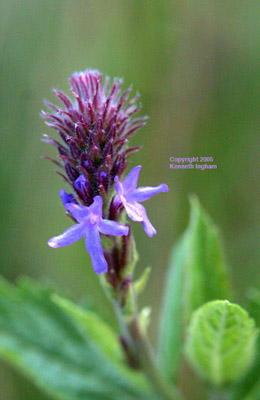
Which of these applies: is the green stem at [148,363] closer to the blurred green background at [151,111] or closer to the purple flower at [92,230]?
the purple flower at [92,230]

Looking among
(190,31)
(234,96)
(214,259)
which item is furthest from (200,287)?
(190,31)

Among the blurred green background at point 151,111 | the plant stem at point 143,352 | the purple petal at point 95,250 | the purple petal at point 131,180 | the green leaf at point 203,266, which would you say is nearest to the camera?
the purple petal at point 95,250

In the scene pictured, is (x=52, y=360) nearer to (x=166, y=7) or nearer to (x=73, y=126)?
(x=73, y=126)

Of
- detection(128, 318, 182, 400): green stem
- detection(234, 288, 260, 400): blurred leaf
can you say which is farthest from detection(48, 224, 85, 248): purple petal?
detection(234, 288, 260, 400): blurred leaf

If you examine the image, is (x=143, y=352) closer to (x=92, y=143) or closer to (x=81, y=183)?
(x=81, y=183)

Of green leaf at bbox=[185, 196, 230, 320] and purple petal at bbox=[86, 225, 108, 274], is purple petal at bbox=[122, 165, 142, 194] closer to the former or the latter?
purple petal at bbox=[86, 225, 108, 274]

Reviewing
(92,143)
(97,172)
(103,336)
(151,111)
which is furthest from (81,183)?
(151,111)

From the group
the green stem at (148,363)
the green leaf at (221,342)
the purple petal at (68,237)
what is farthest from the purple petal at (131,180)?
the green stem at (148,363)

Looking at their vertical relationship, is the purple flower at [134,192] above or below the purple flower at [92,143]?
below
